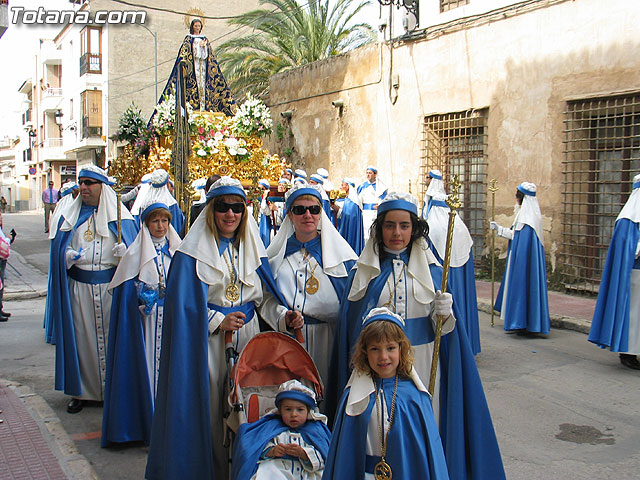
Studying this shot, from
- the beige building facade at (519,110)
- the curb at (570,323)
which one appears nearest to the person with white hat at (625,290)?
the curb at (570,323)

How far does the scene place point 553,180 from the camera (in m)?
12.1

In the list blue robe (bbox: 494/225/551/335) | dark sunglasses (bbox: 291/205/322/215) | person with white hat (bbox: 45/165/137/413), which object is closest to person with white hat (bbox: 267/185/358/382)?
dark sunglasses (bbox: 291/205/322/215)

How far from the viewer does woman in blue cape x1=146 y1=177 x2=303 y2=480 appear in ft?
12.9

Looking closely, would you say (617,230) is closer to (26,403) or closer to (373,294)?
(373,294)

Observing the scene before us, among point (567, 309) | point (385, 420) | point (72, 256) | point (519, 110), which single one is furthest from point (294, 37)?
point (385, 420)

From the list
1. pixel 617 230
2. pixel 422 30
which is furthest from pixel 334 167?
pixel 617 230

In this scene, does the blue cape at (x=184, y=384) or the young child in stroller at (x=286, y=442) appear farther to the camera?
the blue cape at (x=184, y=384)

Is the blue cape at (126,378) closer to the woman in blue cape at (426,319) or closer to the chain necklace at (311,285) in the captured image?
the chain necklace at (311,285)

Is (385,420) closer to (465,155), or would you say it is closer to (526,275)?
(526,275)

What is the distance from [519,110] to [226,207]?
10.0 m

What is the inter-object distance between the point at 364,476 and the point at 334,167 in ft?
54.2

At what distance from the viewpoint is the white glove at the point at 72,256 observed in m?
5.96

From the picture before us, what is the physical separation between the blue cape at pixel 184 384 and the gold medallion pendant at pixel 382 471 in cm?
135

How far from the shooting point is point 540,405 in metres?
6.21
